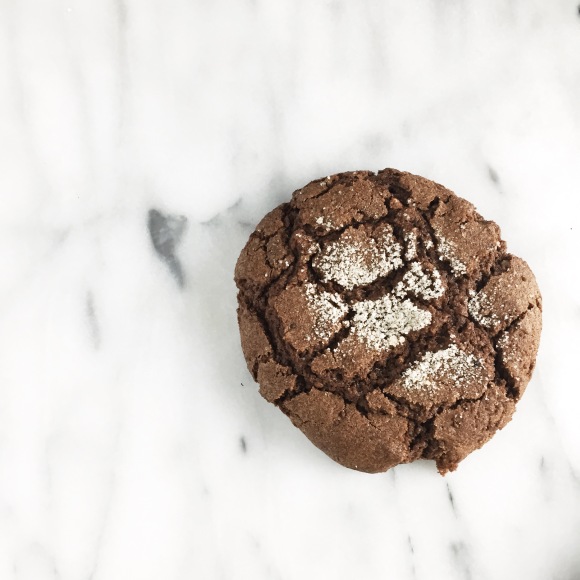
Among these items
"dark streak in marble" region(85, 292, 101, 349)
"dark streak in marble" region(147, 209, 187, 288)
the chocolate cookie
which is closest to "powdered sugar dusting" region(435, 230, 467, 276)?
the chocolate cookie

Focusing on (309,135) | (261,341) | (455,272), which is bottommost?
(261,341)

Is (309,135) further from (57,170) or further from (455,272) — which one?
(57,170)

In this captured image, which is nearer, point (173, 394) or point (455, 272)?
point (455, 272)

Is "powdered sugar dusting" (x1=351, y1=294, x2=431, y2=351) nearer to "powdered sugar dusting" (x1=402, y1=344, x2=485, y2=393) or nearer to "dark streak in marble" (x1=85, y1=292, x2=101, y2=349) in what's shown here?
"powdered sugar dusting" (x1=402, y1=344, x2=485, y2=393)

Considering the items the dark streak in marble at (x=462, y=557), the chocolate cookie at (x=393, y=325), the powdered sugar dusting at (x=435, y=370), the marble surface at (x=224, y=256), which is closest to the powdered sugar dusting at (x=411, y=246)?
the chocolate cookie at (x=393, y=325)

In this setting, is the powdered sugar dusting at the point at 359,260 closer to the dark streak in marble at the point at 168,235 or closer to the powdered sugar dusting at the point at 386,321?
the powdered sugar dusting at the point at 386,321

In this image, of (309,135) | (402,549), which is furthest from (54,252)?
(402,549)
